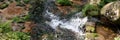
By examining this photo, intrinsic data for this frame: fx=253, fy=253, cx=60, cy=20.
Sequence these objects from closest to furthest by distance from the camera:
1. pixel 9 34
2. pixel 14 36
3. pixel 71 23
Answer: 1. pixel 14 36
2. pixel 9 34
3. pixel 71 23

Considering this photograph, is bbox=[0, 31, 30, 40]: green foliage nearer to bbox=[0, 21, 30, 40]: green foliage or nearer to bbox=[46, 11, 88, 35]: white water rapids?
bbox=[0, 21, 30, 40]: green foliage

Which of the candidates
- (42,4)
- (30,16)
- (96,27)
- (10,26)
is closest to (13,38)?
(10,26)

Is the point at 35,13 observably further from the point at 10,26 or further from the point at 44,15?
the point at 10,26

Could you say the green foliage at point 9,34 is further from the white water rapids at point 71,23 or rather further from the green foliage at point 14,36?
the white water rapids at point 71,23

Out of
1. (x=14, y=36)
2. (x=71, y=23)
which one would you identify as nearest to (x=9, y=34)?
(x=14, y=36)

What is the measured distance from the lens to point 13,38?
11227mm

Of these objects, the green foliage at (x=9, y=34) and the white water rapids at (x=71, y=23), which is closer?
the green foliage at (x=9, y=34)

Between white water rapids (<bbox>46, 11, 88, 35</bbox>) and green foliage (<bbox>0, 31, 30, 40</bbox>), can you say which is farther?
white water rapids (<bbox>46, 11, 88, 35</bbox>)

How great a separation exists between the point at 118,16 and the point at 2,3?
8.05 meters

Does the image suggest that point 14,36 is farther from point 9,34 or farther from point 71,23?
point 71,23

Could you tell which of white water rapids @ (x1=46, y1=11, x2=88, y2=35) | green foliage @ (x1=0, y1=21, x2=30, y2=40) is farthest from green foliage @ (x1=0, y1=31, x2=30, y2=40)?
white water rapids @ (x1=46, y1=11, x2=88, y2=35)

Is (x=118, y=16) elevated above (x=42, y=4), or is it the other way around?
(x=118, y=16)

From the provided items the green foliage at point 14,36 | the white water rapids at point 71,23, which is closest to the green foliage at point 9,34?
the green foliage at point 14,36

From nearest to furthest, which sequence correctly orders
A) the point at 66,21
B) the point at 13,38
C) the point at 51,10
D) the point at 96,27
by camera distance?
the point at 13,38 < the point at 96,27 < the point at 66,21 < the point at 51,10
